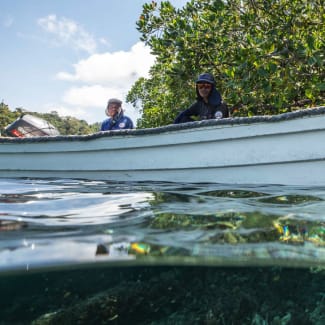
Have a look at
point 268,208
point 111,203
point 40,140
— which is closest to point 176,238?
point 268,208

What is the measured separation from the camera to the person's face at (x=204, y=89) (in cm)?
537

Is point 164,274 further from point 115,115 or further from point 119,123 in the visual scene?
point 115,115

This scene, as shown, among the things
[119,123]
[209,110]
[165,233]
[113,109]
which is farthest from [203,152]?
[113,109]

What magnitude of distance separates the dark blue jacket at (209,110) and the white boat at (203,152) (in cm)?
122

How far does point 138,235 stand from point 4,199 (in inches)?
72.4

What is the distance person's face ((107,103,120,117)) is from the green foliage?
1.33 metres

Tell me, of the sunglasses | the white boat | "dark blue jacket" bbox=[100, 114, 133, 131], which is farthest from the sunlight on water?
"dark blue jacket" bbox=[100, 114, 133, 131]

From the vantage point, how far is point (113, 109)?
22.3ft

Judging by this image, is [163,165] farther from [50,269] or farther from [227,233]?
[50,269]

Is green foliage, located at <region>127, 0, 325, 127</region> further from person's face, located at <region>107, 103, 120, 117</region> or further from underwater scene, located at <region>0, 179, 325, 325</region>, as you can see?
underwater scene, located at <region>0, 179, 325, 325</region>

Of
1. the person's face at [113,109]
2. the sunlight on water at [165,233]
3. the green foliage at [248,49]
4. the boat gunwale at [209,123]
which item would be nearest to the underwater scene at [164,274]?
the sunlight on water at [165,233]

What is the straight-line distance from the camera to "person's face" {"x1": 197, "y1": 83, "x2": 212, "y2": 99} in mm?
5371

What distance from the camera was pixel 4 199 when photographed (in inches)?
117

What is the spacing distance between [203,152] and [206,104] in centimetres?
169
